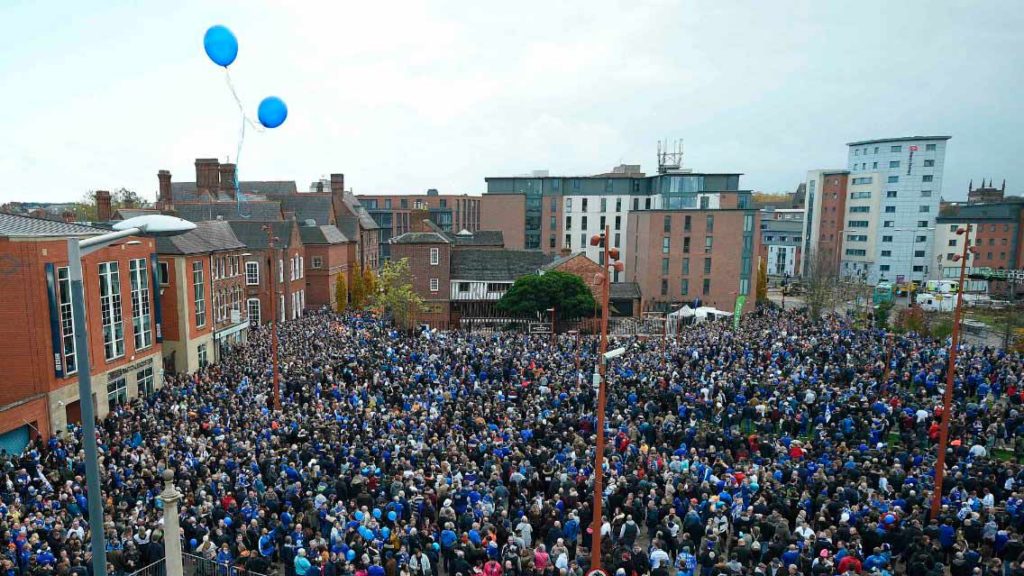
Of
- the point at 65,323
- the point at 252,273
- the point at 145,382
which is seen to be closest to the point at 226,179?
the point at 252,273

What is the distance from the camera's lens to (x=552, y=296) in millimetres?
44500

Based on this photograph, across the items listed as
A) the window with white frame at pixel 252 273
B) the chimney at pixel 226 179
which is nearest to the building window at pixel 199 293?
the window with white frame at pixel 252 273

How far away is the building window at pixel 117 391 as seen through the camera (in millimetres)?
25031

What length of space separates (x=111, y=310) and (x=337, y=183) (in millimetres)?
44961

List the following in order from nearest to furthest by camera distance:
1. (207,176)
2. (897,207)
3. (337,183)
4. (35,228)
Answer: (35,228) → (207,176) → (337,183) → (897,207)

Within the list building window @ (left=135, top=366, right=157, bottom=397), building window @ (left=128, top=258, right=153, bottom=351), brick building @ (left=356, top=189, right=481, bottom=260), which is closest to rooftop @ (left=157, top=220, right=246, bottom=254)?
building window @ (left=128, top=258, right=153, bottom=351)

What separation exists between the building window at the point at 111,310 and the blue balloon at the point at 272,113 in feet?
51.6

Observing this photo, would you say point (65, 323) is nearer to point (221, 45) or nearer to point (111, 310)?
point (111, 310)

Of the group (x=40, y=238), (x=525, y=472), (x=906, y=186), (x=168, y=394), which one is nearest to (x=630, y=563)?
(x=525, y=472)

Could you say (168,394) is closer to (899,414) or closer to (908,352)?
(899,414)

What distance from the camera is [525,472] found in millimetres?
15984

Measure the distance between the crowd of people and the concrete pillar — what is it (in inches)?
110

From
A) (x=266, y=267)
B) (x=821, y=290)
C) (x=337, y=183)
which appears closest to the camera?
(x=266, y=267)

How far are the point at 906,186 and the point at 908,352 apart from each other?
57.5 metres
